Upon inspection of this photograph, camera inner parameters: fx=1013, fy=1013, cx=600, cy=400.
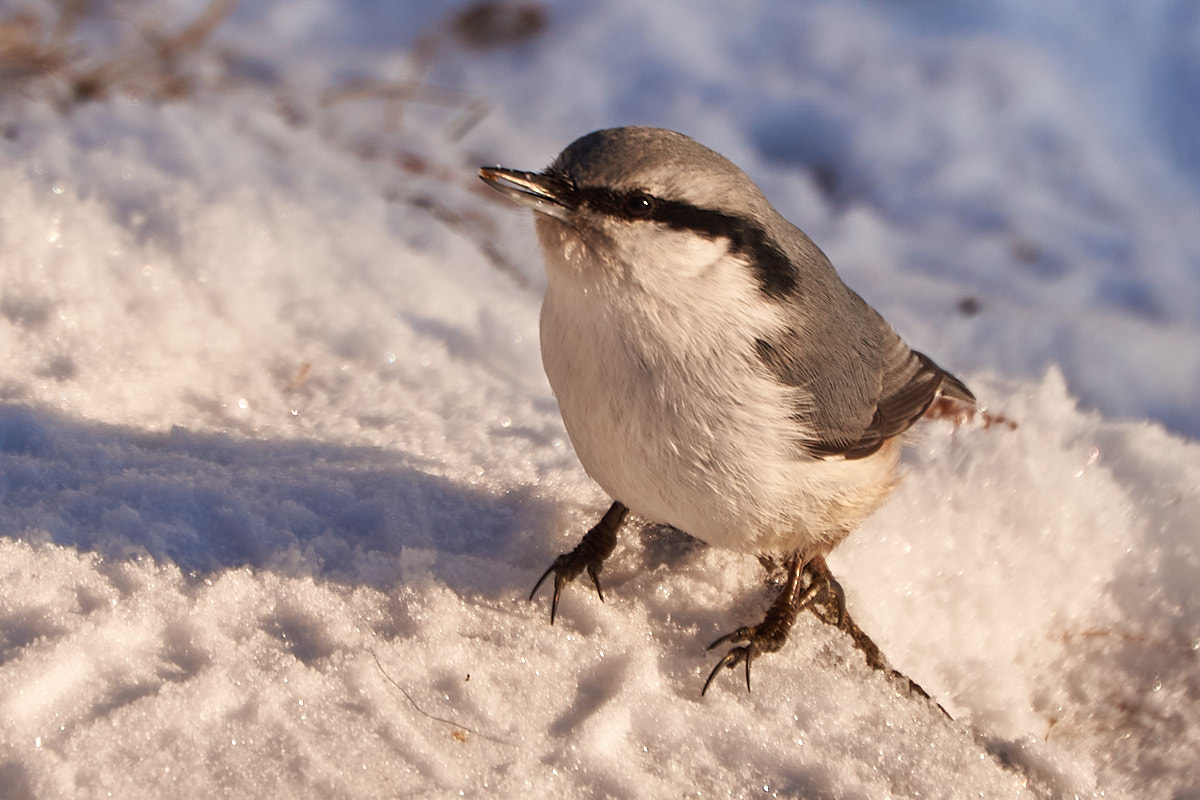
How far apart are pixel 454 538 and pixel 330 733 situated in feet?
2.22

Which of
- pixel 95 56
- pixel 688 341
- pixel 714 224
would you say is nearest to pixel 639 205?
pixel 714 224

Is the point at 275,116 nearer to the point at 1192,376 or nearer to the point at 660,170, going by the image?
the point at 660,170

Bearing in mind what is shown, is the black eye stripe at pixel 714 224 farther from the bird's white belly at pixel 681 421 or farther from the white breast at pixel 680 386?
the bird's white belly at pixel 681 421

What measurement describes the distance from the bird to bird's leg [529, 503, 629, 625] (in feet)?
0.33

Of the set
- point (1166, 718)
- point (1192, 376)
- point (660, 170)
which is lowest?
point (1166, 718)

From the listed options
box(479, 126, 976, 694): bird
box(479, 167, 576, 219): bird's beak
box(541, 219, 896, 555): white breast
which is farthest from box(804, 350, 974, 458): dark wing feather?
box(479, 167, 576, 219): bird's beak

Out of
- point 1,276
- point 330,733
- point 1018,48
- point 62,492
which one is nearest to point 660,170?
point 330,733

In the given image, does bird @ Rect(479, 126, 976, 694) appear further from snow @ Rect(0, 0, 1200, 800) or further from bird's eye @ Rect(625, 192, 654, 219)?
snow @ Rect(0, 0, 1200, 800)

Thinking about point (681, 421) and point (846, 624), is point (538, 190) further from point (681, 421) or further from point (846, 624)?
point (846, 624)

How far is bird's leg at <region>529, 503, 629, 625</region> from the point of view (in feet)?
7.21

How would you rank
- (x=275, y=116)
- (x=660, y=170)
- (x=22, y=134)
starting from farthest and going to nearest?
(x=275, y=116) → (x=22, y=134) → (x=660, y=170)

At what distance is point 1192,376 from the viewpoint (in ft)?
13.3

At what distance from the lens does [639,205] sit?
6.12ft

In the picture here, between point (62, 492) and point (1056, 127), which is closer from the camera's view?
point (62, 492)
